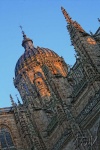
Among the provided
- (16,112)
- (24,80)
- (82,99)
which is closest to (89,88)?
(82,99)

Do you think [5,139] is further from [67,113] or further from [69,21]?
[69,21]

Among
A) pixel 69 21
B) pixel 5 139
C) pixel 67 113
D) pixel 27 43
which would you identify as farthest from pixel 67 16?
pixel 27 43

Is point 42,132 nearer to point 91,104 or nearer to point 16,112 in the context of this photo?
point 16,112

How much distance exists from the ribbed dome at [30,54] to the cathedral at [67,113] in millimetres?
11186

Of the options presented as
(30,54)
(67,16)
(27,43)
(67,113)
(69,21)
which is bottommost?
(67,113)

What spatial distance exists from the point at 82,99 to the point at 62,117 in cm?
233

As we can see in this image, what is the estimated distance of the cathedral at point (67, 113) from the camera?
25516 millimetres

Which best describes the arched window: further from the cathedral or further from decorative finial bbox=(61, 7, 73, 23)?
decorative finial bbox=(61, 7, 73, 23)

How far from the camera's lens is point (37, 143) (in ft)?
100

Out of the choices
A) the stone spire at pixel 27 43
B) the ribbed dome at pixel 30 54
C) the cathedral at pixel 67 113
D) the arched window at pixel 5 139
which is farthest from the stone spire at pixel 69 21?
the stone spire at pixel 27 43

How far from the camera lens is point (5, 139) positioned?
32.4 metres

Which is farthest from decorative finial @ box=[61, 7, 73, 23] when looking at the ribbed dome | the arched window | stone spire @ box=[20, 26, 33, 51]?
stone spire @ box=[20, 26, 33, 51]

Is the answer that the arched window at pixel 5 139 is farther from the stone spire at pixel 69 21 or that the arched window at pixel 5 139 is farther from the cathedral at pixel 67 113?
the stone spire at pixel 69 21

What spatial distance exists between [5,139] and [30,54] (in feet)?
59.3
